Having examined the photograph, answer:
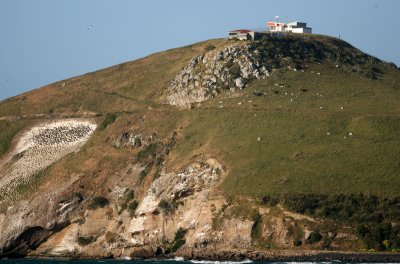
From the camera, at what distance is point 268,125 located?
479 feet

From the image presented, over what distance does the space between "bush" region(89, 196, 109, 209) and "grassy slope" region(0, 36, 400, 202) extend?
683cm

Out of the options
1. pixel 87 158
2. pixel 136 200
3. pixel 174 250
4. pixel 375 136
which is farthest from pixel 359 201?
pixel 87 158

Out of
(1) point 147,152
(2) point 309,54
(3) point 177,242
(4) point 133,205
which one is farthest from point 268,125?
(2) point 309,54

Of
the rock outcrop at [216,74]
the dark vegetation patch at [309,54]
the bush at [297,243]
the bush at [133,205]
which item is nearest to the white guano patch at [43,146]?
the rock outcrop at [216,74]

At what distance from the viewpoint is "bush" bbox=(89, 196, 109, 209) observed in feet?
477

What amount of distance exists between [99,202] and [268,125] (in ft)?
90.8

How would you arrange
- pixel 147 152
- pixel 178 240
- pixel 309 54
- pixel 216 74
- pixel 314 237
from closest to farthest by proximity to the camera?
pixel 314 237, pixel 178 240, pixel 147 152, pixel 216 74, pixel 309 54

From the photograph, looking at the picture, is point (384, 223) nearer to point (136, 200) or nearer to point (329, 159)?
point (329, 159)

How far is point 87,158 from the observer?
157 metres

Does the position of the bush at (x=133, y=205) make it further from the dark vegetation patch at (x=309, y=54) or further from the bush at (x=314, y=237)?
the dark vegetation patch at (x=309, y=54)

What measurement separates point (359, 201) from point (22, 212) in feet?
173

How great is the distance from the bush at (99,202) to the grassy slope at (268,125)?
22.4 feet

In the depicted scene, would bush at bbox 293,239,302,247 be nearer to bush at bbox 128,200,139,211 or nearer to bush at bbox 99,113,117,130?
bush at bbox 128,200,139,211

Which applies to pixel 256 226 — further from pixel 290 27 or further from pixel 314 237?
pixel 290 27
